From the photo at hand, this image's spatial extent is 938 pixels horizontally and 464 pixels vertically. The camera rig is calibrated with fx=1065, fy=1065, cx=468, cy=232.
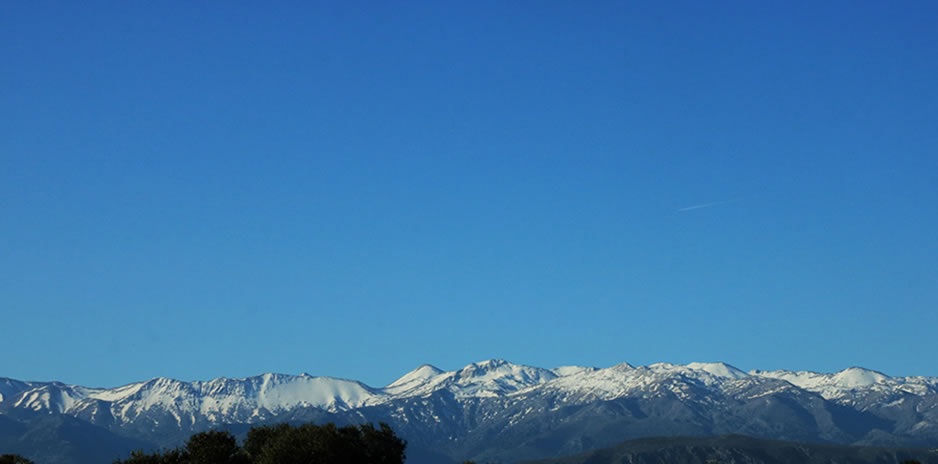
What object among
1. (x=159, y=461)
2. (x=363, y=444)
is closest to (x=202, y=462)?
(x=159, y=461)

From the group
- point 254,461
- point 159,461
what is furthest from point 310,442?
point 159,461

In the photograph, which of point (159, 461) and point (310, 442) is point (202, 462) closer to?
point (159, 461)

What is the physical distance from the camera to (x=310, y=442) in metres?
185

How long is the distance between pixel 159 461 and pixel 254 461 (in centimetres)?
1637

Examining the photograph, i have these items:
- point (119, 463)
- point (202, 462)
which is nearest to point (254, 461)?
point (202, 462)

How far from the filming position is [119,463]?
190 m

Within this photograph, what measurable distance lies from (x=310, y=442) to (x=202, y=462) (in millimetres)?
18403

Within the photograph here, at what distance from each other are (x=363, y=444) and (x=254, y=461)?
21797mm

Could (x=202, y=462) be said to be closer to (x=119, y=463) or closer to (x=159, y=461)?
(x=159, y=461)

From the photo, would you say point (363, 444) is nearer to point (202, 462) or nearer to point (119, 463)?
point (202, 462)

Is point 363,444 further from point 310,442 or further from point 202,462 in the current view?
point 202,462

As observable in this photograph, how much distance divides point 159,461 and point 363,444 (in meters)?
38.0

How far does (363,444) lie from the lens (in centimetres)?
19962

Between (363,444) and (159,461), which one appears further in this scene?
(363,444)
